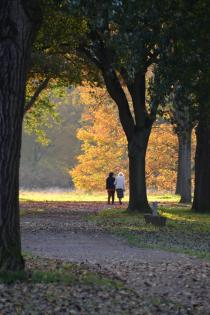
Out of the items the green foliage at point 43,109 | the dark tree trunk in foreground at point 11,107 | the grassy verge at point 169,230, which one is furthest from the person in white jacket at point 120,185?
the dark tree trunk in foreground at point 11,107

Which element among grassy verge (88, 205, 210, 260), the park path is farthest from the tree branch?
the park path

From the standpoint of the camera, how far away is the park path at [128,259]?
11.0 meters

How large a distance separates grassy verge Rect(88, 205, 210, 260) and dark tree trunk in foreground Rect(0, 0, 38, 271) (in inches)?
243

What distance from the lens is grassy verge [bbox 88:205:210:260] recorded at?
17.7 metres

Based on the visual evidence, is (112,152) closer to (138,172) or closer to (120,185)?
(120,185)

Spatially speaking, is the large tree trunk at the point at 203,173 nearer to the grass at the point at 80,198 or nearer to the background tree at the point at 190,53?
the background tree at the point at 190,53

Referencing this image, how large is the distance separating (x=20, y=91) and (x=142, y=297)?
3.61 metres

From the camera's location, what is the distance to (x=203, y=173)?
1133 inches

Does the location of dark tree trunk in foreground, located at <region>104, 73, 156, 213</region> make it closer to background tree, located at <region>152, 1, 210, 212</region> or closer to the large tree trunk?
the large tree trunk

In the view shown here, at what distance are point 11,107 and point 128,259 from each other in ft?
17.9

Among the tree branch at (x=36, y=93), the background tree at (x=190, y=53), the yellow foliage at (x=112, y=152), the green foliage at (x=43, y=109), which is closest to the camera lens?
the background tree at (x=190, y=53)

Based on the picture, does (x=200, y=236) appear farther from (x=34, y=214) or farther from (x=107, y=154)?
(x=107, y=154)

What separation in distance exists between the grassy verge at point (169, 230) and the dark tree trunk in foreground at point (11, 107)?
20.3 ft

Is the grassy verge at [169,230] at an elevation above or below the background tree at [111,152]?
below
